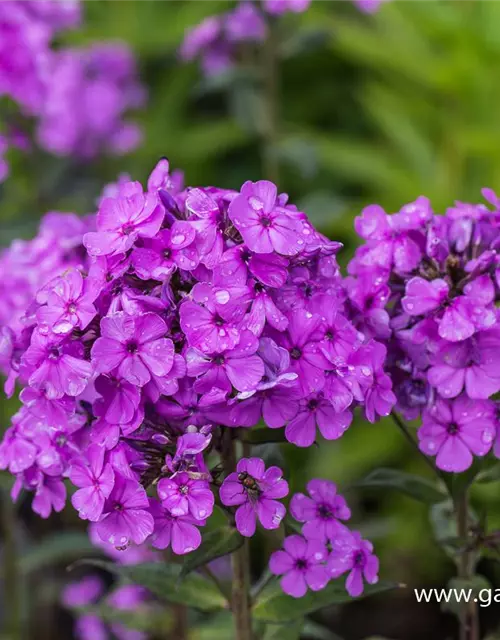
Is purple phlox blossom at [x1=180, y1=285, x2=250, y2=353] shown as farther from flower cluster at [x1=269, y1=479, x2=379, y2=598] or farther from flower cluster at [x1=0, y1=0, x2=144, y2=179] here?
flower cluster at [x1=0, y1=0, x2=144, y2=179]

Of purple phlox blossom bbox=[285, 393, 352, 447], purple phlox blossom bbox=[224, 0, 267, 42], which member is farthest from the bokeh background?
purple phlox blossom bbox=[285, 393, 352, 447]

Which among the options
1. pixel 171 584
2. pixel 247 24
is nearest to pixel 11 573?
pixel 171 584

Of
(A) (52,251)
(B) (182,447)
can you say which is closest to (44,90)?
(A) (52,251)

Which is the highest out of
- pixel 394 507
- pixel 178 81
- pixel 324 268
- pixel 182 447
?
pixel 178 81

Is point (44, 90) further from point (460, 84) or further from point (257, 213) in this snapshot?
point (257, 213)

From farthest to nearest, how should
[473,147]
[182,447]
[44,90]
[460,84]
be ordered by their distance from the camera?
[460,84] → [473,147] → [44,90] → [182,447]

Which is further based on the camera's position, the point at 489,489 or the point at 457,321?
the point at 489,489
